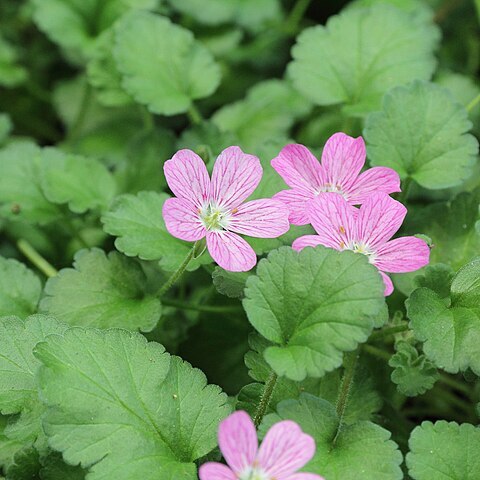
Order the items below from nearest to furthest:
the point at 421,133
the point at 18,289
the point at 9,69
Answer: the point at 18,289, the point at 421,133, the point at 9,69

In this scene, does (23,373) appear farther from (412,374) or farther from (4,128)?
(4,128)

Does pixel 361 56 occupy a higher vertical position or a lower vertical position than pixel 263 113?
higher

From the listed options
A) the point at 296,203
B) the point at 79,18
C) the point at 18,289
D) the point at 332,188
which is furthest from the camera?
the point at 79,18

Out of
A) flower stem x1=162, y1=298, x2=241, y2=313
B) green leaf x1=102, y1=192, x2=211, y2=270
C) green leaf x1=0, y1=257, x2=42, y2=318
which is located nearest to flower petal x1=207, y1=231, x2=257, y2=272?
green leaf x1=102, y1=192, x2=211, y2=270

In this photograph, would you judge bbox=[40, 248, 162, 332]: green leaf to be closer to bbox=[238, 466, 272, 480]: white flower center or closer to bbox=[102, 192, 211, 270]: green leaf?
bbox=[102, 192, 211, 270]: green leaf

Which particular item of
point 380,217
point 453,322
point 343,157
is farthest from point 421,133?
point 453,322

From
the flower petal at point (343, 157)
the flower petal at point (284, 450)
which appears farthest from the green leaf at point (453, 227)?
the flower petal at point (284, 450)

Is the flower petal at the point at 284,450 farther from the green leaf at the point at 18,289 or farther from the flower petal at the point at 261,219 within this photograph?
the green leaf at the point at 18,289
